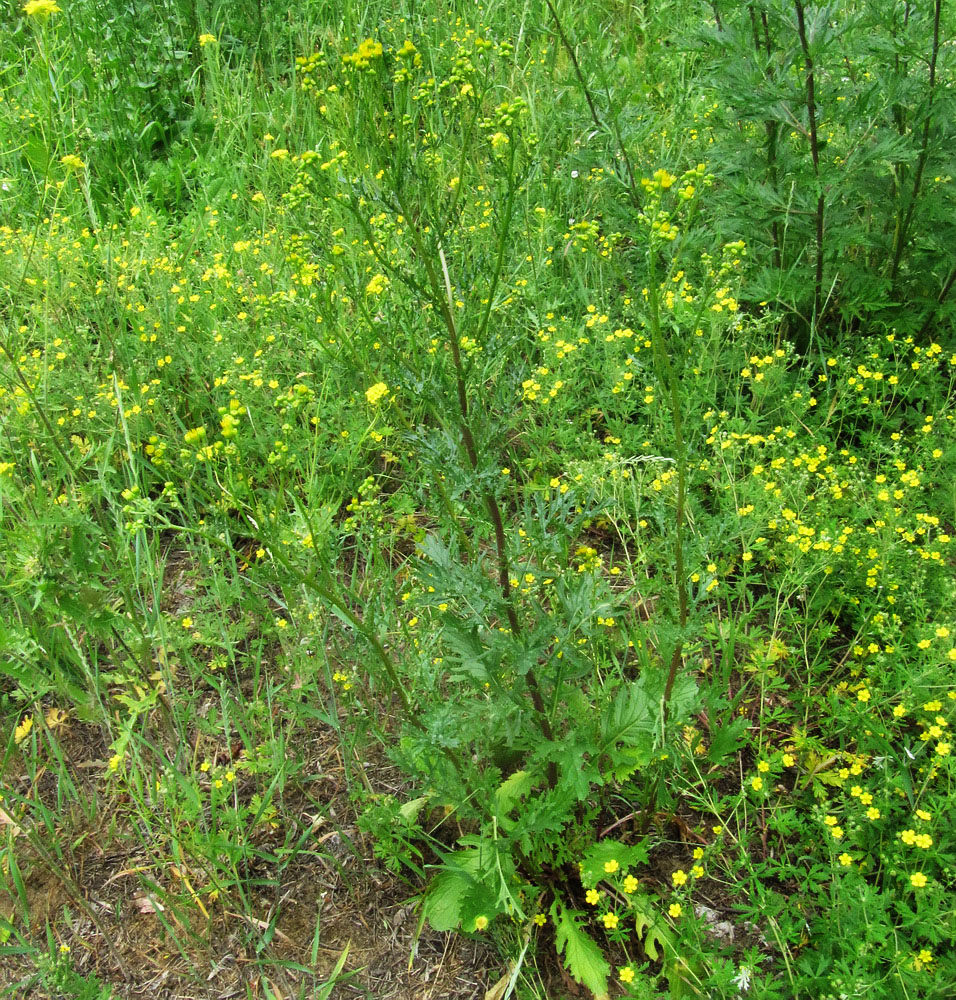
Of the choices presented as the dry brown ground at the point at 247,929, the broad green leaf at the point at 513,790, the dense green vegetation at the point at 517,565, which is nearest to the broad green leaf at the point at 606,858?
the dense green vegetation at the point at 517,565

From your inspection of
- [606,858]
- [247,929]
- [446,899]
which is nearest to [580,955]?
[606,858]

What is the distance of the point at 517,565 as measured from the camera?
1.87 metres

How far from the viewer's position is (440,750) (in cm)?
183

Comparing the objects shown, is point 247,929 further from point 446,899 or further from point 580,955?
point 580,955

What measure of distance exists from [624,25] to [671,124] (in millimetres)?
1099

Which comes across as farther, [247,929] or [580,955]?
[247,929]

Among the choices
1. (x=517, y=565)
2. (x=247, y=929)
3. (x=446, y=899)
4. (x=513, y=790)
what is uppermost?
(x=517, y=565)

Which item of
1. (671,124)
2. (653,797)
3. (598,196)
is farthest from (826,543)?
(671,124)

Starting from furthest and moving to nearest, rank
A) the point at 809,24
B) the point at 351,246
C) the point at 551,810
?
1. the point at 351,246
2. the point at 809,24
3. the point at 551,810

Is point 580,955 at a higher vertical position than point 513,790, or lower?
lower

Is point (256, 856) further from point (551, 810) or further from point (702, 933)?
point (702, 933)

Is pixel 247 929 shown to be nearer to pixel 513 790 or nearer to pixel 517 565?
pixel 513 790

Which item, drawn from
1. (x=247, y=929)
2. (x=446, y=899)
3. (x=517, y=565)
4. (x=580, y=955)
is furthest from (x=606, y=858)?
(x=247, y=929)

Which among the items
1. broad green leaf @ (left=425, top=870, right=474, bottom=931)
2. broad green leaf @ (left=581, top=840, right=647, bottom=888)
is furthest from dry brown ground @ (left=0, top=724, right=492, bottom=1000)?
broad green leaf @ (left=581, top=840, right=647, bottom=888)
